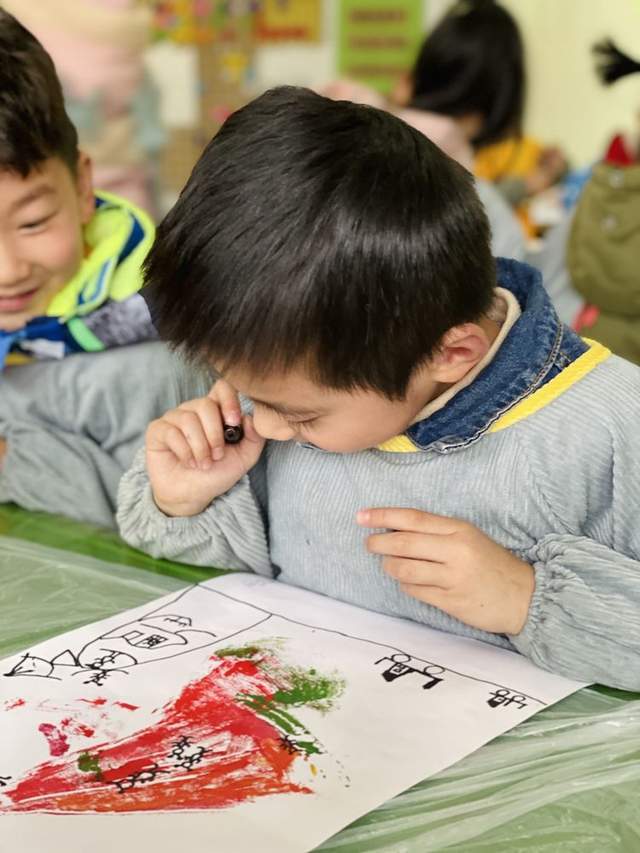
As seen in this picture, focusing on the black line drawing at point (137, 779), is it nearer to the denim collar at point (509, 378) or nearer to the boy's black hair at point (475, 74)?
the denim collar at point (509, 378)

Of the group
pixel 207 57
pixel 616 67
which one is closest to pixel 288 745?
pixel 616 67

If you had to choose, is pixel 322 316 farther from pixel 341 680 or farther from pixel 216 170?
pixel 341 680

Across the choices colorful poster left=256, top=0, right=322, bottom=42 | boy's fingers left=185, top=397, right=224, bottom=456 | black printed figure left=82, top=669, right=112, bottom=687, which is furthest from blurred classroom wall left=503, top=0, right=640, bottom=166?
black printed figure left=82, top=669, right=112, bottom=687

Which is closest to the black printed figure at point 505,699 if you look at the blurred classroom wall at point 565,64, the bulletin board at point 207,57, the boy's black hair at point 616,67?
the boy's black hair at point 616,67

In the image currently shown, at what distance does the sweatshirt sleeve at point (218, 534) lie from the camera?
0.80 meters

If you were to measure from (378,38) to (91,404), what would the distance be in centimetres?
275

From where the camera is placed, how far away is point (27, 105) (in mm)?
892

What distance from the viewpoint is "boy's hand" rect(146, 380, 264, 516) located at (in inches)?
31.6

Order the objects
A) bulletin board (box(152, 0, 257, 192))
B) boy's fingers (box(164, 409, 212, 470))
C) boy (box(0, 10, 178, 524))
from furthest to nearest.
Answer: bulletin board (box(152, 0, 257, 192))
boy (box(0, 10, 178, 524))
boy's fingers (box(164, 409, 212, 470))

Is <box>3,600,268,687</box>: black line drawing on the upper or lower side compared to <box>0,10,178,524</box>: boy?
Result: lower

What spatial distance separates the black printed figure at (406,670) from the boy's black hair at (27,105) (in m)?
0.52

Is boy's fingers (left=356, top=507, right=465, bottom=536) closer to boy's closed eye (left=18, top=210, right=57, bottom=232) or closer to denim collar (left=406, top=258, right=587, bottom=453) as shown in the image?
denim collar (left=406, top=258, right=587, bottom=453)

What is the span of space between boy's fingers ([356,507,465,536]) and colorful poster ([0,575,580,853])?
8 centimetres

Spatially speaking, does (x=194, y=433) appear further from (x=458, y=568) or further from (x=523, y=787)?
(x=523, y=787)
